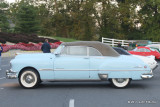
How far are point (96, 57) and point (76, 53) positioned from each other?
72 centimetres

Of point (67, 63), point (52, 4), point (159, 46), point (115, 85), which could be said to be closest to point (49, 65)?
point (67, 63)

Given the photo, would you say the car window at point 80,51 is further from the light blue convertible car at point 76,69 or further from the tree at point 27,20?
the tree at point 27,20

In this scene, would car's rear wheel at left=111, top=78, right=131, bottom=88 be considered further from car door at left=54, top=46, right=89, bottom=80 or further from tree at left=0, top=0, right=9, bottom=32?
tree at left=0, top=0, right=9, bottom=32

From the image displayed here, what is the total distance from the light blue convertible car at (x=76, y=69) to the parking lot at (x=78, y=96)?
38 centimetres

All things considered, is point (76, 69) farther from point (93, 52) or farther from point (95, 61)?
point (93, 52)

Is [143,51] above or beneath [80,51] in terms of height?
beneath

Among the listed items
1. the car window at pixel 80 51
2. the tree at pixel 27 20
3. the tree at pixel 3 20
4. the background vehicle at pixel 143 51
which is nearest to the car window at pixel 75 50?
the car window at pixel 80 51

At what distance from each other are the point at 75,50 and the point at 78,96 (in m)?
2.20

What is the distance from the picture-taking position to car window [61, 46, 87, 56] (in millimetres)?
11133

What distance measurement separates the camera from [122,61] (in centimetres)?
1099

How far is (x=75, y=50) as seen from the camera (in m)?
11.2

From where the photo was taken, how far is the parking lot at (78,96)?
8.40 metres

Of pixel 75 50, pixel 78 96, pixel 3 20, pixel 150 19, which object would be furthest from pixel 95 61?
pixel 3 20

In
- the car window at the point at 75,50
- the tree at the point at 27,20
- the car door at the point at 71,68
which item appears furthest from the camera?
the tree at the point at 27,20
